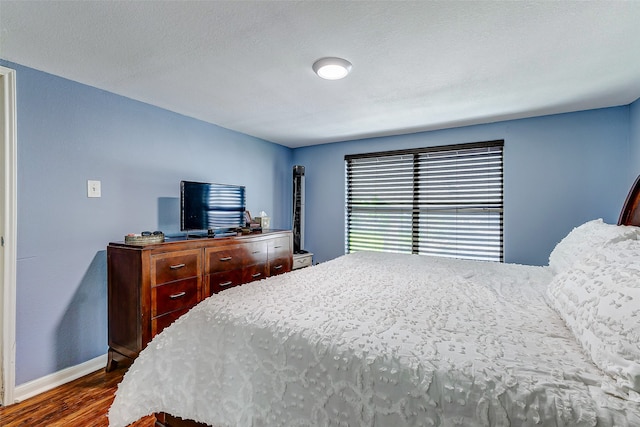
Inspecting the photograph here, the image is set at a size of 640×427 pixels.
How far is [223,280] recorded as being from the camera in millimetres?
2709

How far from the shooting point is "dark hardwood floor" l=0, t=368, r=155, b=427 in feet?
5.70

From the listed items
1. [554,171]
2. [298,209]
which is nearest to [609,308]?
[554,171]

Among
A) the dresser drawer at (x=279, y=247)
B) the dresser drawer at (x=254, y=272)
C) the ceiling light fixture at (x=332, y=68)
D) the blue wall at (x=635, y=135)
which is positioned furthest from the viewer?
the dresser drawer at (x=279, y=247)

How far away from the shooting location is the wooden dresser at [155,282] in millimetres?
2119

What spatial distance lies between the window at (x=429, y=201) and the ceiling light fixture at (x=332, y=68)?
6.31ft

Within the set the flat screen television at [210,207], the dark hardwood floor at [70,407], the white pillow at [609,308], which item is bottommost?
the dark hardwood floor at [70,407]

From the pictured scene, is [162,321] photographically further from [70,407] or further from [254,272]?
[254,272]

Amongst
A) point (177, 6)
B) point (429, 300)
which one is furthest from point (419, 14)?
point (429, 300)

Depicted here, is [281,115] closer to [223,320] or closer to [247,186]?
[247,186]

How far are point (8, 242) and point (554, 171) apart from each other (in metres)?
4.48

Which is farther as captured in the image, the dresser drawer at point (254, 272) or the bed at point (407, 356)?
the dresser drawer at point (254, 272)

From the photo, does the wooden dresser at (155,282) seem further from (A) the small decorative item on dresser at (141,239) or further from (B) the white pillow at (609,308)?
(B) the white pillow at (609,308)

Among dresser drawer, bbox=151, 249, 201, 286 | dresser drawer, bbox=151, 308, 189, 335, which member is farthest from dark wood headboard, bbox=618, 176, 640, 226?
dresser drawer, bbox=151, 308, 189, 335

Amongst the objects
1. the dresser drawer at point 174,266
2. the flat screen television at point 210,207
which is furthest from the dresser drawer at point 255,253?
the dresser drawer at point 174,266
